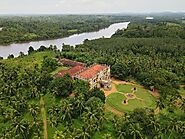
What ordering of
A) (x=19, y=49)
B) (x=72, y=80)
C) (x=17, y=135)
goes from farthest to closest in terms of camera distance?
1. (x=19, y=49)
2. (x=72, y=80)
3. (x=17, y=135)

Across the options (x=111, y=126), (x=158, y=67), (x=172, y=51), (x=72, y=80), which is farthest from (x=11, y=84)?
(x=172, y=51)

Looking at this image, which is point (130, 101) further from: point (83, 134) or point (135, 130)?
point (83, 134)

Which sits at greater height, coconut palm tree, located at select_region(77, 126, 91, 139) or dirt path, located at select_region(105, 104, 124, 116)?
coconut palm tree, located at select_region(77, 126, 91, 139)

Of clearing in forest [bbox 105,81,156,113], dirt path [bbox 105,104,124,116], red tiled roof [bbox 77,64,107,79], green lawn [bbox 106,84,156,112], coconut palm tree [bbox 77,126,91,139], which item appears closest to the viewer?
coconut palm tree [bbox 77,126,91,139]

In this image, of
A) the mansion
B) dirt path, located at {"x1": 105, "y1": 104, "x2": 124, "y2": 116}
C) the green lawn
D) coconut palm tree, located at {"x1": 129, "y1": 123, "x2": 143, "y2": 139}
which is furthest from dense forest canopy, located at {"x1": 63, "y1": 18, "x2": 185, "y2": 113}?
coconut palm tree, located at {"x1": 129, "y1": 123, "x2": 143, "y2": 139}

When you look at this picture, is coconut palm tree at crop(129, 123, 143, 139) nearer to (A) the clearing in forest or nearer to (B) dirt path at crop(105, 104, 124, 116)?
(B) dirt path at crop(105, 104, 124, 116)

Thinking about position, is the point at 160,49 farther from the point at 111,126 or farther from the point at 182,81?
the point at 111,126

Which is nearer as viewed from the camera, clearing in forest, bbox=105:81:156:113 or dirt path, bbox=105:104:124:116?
dirt path, bbox=105:104:124:116

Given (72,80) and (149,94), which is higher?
(72,80)

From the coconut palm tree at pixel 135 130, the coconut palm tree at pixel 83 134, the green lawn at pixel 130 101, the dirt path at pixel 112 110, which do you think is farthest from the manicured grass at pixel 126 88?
the coconut palm tree at pixel 83 134
